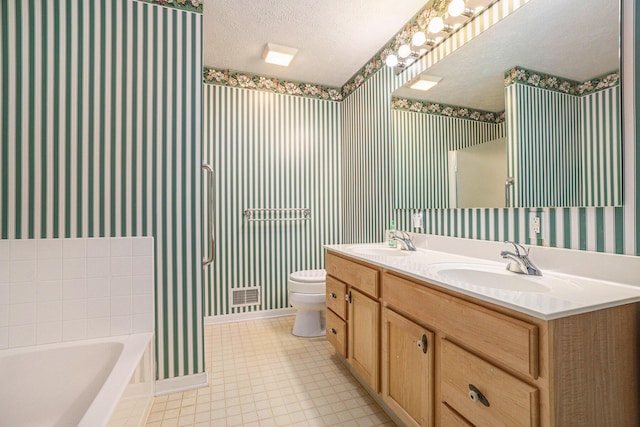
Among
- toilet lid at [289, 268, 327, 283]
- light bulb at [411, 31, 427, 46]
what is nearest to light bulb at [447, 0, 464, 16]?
light bulb at [411, 31, 427, 46]

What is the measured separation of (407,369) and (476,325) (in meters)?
0.50

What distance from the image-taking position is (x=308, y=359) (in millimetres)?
2182

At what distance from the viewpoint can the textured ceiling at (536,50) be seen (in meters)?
1.16

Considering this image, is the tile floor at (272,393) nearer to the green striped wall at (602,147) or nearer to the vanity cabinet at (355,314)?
the vanity cabinet at (355,314)

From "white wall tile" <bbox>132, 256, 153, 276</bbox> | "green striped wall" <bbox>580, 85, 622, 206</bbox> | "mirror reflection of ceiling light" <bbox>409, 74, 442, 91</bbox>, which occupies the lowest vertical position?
"white wall tile" <bbox>132, 256, 153, 276</bbox>

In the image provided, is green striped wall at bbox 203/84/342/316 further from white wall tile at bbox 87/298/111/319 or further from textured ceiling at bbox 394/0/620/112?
textured ceiling at bbox 394/0/620/112

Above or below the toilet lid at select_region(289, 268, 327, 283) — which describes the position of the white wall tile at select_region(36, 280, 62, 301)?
above

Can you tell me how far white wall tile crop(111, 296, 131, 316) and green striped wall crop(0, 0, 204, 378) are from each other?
0.54 ft

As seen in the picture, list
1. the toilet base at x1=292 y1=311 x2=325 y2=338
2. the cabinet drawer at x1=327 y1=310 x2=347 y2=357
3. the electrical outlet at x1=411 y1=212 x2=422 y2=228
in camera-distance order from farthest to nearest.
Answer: the toilet base at x1=292 y1=311 x2=325 y2=338 < the electrical outlet at x1=411 y1=212 x2=422 y2=228 < the cabinet drawer at x1=327 y1=310 x2=347 y2=357

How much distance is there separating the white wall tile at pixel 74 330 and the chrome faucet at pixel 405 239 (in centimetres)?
196

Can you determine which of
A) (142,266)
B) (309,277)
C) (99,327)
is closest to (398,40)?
(309,277)

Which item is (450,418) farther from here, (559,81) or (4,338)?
(4,338)

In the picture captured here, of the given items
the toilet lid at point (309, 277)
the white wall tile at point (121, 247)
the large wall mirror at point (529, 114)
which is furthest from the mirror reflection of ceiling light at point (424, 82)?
the white wall tile at point (121, 247)

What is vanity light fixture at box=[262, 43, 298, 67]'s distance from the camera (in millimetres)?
2496
